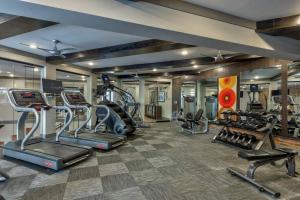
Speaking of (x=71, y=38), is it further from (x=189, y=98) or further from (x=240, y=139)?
(x=189, y=98)

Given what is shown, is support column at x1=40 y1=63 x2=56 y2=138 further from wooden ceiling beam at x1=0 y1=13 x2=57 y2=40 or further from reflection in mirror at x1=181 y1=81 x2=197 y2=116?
reflection in mirror at x1=181 y1=81 x2=197 y2=116

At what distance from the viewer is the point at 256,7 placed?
3.01m

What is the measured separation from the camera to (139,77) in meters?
10.6

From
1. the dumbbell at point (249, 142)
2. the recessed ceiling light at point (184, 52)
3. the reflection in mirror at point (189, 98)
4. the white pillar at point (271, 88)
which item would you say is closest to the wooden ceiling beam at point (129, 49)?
the recessed ceiling light at point (184, 52)

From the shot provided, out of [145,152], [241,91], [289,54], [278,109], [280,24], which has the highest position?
[280,24]

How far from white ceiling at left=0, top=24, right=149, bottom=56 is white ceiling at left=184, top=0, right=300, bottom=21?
2.00 m

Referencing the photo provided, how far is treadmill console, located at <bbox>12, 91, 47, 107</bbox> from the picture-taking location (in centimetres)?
361

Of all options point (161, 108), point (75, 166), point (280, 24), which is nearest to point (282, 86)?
point (280, 24)

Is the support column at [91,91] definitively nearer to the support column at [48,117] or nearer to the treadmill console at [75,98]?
the support column at [48,117]

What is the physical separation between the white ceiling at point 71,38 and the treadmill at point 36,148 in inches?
55.7

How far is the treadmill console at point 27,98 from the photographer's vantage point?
361 cm

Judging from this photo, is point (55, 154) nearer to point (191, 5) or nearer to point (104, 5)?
point (104, 5)

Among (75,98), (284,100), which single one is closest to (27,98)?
(75,98)

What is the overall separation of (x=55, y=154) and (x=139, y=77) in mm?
7634
